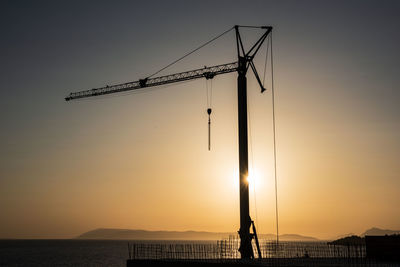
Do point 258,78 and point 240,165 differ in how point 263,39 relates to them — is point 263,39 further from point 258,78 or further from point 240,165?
point 240,165

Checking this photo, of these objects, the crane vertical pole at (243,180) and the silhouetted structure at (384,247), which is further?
the crane vertical pole at (243,180)

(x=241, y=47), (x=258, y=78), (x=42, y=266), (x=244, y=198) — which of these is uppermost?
(x=241, y=47)

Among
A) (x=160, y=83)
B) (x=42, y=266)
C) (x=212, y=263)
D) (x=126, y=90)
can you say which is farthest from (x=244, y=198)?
(x=42, y=266)

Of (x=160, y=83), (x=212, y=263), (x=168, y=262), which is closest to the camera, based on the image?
(x=212, y=263)

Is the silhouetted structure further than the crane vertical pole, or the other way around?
the crane vertical pole

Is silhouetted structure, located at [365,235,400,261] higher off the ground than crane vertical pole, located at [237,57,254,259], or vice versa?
crane vertical pole, located at [237,57,254,259]

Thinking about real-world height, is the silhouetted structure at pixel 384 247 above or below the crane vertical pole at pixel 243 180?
below

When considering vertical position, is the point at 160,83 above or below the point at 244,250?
above

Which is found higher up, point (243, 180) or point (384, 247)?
point (243, 180)

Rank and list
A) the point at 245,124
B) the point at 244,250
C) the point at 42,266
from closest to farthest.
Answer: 1. the point at 244,250
2. the point at 245,124
3. the point at 42,266

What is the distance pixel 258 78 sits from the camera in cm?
7519

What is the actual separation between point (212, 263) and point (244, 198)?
15105mm

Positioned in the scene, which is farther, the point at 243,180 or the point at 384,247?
the point at 243,180

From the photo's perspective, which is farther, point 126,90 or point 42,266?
point 42,266
